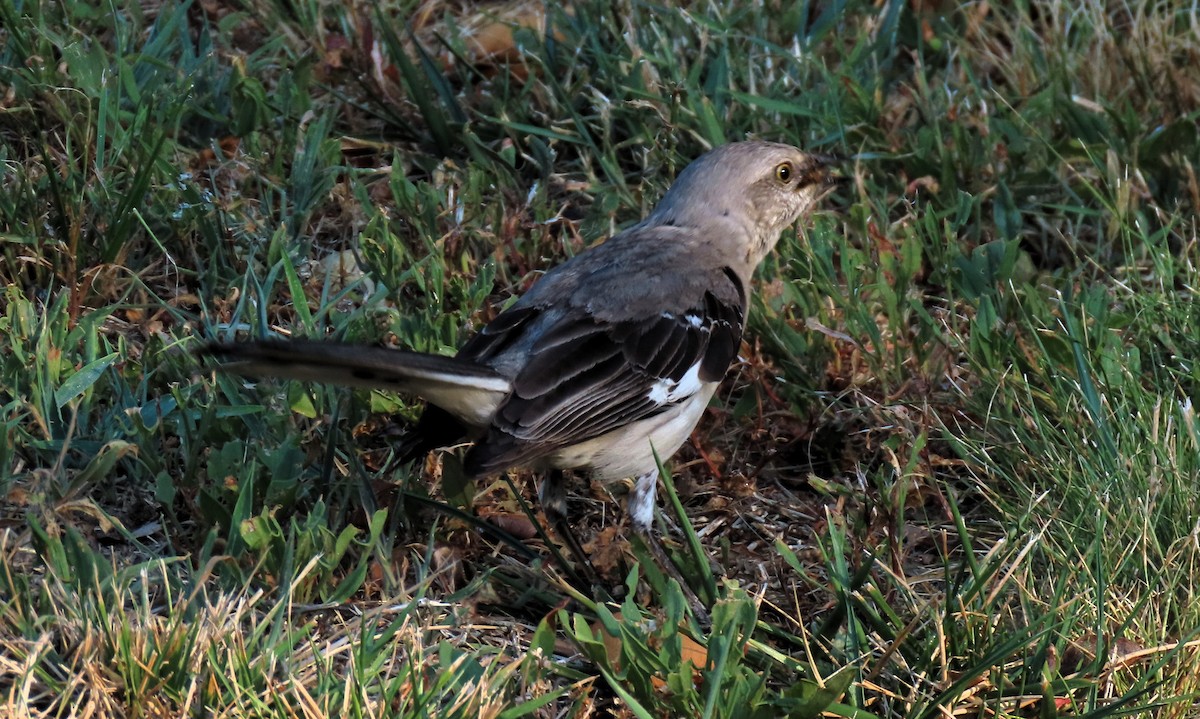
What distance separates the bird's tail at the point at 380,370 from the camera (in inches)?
145

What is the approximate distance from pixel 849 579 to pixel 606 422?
91 cm

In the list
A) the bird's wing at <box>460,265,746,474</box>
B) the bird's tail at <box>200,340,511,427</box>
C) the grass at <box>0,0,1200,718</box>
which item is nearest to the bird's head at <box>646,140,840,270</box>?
the grass at <box>0,0,1200,718</box>

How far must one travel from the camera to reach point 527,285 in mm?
5770

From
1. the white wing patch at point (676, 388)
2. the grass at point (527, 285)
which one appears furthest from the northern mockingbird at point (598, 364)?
the grass at point (527, 285)

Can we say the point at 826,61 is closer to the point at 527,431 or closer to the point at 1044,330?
the point at 1044,330

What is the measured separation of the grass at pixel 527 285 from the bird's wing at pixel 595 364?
0.35m

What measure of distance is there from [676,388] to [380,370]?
1151 millimetres

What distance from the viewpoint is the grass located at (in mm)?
3744

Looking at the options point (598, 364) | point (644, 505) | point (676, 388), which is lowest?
point (644, 505)

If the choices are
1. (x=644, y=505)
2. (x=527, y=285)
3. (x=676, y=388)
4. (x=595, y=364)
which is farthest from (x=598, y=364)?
(x=527, y=285)

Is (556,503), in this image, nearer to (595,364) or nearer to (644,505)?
(644,505)

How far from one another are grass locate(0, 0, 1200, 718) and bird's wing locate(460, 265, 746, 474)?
35 centimetres

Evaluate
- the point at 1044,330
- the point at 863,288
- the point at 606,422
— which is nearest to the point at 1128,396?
the point at 1044,330

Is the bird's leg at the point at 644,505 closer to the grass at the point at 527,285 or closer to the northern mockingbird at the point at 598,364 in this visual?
the northern mockingbird at the point at 598,364
